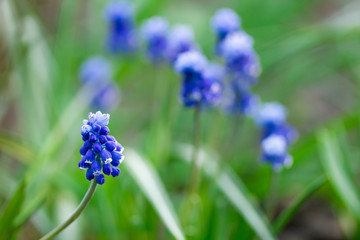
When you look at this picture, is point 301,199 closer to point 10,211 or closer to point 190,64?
point 190,64

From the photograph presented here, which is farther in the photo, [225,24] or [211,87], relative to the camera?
[225,24]

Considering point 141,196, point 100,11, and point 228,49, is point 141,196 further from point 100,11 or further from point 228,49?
point 100,11

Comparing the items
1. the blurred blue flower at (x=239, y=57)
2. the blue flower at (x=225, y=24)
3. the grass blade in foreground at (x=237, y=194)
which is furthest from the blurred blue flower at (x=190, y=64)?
the grass blade in foreground at (x=237, y=194)

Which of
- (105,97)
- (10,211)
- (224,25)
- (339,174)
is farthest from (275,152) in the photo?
(105,97)

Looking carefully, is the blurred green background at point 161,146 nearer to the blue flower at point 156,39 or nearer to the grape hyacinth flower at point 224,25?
the blue flower at point 156,39

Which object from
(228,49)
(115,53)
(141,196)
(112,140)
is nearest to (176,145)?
(141,196)

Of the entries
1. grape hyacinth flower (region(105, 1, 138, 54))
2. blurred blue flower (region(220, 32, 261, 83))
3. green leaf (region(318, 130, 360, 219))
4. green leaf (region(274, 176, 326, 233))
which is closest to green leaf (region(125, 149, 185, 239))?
green leaf (region(274, 176, 326, 233))
